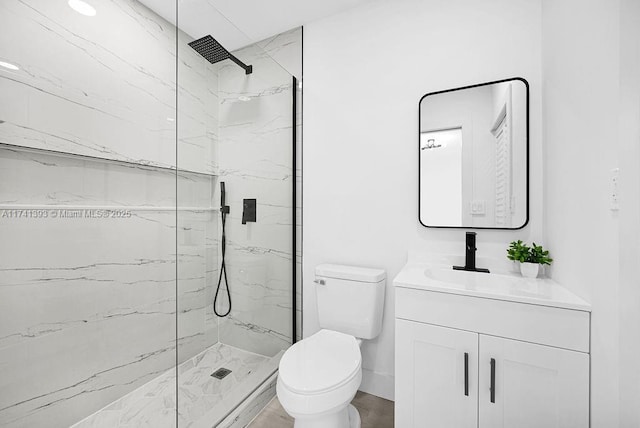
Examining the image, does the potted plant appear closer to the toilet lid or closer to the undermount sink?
the undermount sink

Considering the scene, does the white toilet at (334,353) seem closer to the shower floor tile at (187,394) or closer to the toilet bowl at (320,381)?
the toilet bowl at (320,381)

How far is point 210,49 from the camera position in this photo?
1479 millimetres

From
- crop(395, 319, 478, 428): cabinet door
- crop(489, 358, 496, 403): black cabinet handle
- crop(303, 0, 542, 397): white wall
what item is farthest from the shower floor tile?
crop(489, 358, 496, 403): black cabinet handle

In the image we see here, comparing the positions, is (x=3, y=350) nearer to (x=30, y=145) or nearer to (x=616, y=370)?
(x=30, y=145)

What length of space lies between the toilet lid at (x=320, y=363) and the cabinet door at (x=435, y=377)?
229 millimetres

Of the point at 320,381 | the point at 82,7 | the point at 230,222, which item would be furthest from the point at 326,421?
the point at 82,7

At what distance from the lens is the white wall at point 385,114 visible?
1.57 m

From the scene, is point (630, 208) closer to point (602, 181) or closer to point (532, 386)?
point (602, 181)

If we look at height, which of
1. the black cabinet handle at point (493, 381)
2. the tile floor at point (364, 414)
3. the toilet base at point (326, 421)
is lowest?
the tile floor at point (364, 414)

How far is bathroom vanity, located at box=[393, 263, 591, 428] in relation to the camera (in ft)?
3.43

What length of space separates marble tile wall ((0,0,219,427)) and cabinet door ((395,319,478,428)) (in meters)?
0.95

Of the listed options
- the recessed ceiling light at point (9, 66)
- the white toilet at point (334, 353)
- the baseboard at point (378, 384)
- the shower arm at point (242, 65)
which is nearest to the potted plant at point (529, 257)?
the white toilet at point (334, 353)

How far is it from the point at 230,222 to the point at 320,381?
0.88 metres

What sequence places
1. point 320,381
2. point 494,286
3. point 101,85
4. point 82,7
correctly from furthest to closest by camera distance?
1. point 101,85
2. point 82,7
3. point 494,286
4. point 320,381
